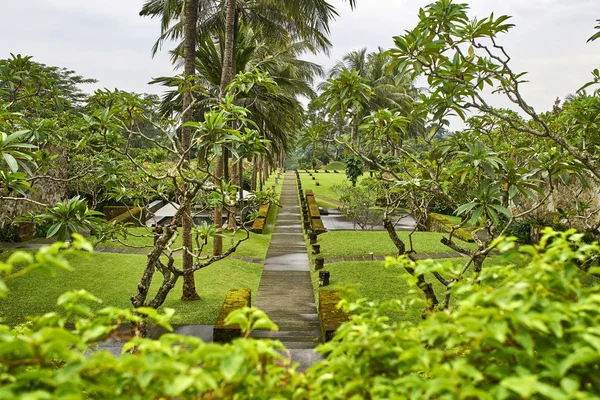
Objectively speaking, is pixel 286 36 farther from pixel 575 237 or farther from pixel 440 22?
pixel 575 237

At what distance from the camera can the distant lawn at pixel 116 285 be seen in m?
6.61

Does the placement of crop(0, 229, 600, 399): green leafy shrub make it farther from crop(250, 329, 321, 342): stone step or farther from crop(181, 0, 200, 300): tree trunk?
crop(181, 0, 200, 300): tree trunk

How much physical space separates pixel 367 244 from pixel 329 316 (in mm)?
6687

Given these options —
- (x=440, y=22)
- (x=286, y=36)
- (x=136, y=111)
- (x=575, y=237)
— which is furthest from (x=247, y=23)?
(x=575, y=237)

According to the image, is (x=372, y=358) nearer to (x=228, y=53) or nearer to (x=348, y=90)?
(x=348, y=90)

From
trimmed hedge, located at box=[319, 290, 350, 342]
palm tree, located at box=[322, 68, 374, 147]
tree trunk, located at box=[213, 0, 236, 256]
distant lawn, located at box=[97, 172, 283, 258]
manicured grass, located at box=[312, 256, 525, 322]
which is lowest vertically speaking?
manicured grass, located at box=[312, 256, 525, 322]

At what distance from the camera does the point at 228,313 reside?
559 centimetres

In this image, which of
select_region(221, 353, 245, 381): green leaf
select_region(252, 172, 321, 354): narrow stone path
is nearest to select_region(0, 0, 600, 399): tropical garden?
select_region(221, 353, 245, 381): green leaf

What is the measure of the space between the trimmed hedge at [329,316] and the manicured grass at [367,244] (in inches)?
182

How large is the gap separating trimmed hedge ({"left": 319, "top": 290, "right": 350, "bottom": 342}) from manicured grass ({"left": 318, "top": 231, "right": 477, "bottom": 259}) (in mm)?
4632

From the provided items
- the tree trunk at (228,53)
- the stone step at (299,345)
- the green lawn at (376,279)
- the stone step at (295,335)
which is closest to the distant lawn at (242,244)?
the tree trunk at (228,53)

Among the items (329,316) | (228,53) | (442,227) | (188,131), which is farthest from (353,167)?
(329,316)

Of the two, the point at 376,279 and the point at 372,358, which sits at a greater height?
the point at 372,358

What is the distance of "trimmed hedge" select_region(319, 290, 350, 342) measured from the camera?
5000 millimetres
